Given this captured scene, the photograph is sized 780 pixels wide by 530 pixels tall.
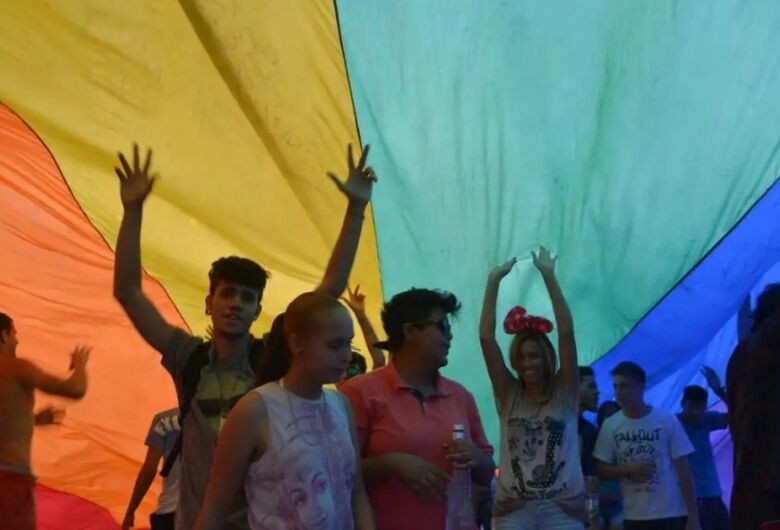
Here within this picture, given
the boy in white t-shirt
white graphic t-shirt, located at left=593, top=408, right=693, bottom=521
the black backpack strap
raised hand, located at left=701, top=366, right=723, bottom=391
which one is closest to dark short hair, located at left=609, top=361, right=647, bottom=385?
the boy in white t-shirt

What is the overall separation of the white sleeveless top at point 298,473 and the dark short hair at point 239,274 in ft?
1.61

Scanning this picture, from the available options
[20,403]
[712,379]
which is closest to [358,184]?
[20,403]

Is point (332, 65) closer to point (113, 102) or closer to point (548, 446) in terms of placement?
point (113, 102)

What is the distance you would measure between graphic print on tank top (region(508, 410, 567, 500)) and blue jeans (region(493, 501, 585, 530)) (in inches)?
1.1

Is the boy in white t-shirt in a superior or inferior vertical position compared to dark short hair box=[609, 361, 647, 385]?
inferior

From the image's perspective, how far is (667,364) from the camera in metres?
5.49

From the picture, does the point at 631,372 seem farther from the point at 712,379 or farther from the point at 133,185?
the point at 133,185

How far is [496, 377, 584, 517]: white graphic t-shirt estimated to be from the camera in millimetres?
3477

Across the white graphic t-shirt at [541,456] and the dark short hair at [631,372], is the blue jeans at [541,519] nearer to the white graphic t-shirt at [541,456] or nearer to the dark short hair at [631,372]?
the white graphic t-shirt at [541,456]

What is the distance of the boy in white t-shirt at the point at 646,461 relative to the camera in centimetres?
471

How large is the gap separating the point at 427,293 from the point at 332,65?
2.12 meters

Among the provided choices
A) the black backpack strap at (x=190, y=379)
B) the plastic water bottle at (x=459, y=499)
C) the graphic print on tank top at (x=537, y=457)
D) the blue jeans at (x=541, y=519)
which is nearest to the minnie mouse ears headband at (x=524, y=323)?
the graphic print on tank top at (x=537, y=457)


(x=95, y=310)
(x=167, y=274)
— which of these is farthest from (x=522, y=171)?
(x=95, y=310)

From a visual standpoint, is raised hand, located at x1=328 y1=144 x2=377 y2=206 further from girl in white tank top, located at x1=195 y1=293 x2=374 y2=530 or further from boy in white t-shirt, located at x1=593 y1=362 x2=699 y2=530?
boy in white t-shirt, located at x1=593 y1=362 x2=699 y2=530
